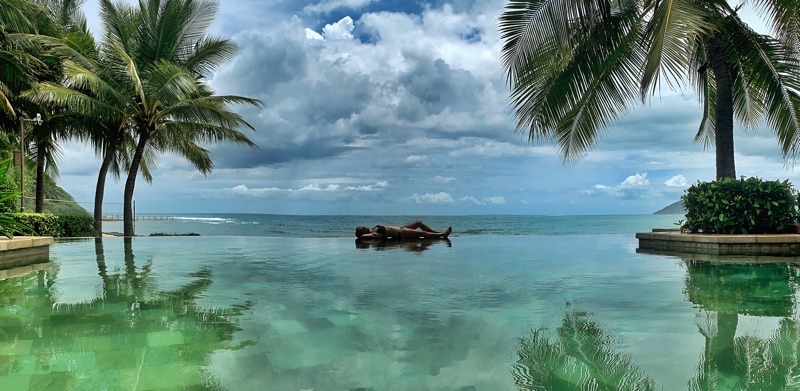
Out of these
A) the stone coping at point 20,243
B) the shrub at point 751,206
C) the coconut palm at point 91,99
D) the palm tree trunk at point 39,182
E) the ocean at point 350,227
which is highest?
the coconut palm at point 91,99

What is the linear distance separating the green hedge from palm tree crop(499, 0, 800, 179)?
38.9 ft

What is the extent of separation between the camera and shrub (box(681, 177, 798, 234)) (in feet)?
29.8

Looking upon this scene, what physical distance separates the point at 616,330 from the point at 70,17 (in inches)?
845

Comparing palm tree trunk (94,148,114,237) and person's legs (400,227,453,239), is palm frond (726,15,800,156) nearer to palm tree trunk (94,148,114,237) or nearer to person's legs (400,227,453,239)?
person's legs (400,227,453,239)

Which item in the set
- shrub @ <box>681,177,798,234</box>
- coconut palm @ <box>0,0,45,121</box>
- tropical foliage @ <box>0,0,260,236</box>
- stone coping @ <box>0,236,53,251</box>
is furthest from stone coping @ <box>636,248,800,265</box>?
coconut palm @ <box>0,0,45,121</box>

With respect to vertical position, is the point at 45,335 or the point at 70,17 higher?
the point at 70,17

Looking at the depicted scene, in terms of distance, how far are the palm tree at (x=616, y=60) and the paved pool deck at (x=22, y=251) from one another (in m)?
8.58

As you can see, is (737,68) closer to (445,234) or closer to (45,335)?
(445,234)

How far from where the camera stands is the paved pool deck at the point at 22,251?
785cm

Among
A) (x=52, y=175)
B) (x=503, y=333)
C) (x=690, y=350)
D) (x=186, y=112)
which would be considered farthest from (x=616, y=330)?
(x=52, y=175)

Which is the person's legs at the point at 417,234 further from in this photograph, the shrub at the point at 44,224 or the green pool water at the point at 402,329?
the shrub at the point at 44,224

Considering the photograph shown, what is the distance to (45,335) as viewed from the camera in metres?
3.70

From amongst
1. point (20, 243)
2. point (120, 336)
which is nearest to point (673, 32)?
point (120, 336)

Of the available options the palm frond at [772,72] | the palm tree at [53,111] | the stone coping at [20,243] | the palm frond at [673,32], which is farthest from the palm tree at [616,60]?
the palm tree at [53,111]
